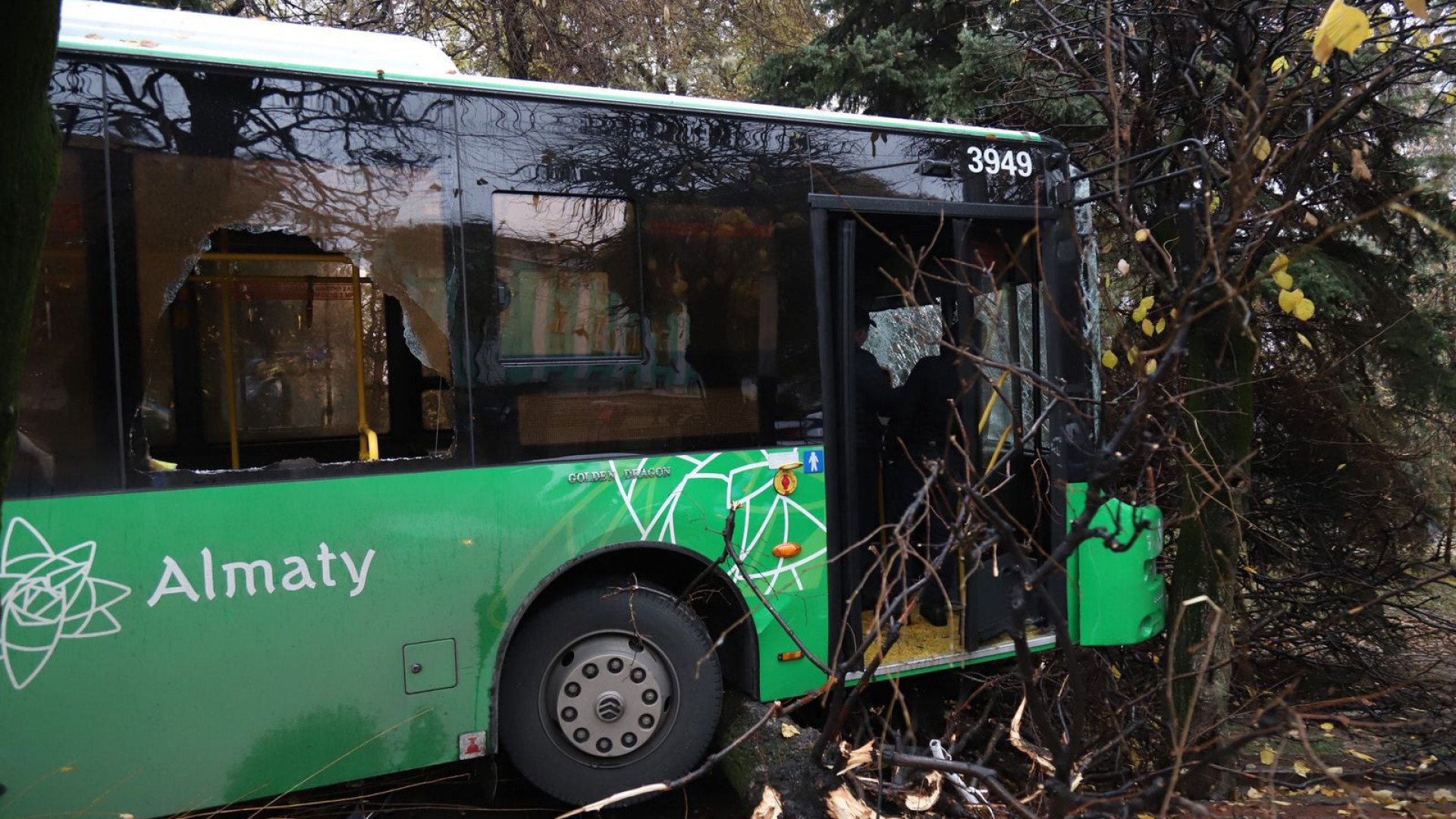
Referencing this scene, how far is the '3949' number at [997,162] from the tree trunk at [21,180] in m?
4.00

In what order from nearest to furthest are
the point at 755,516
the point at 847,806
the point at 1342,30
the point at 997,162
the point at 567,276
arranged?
1. the point at 1342,30
2. the point at 847,806
3. the point at 567,276
4. the point at 755,516
5. the point at 997,162

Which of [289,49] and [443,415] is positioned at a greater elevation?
[289,49]

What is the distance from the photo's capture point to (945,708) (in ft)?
17.5

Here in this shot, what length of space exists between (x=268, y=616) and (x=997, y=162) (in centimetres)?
399

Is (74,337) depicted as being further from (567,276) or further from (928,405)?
(928,405)

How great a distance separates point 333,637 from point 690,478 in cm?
154

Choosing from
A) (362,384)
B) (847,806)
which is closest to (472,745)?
(847,806)

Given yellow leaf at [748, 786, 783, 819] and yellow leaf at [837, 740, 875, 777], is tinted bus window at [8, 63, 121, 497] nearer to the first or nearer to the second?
yellow leaf at [748, 786, 783, 819]

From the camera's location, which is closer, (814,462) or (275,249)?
(814,462)

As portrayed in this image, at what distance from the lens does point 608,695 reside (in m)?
4.19

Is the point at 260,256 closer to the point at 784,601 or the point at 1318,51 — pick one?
the point at 784,601

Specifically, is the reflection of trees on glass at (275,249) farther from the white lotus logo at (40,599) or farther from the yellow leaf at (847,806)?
the yellow leaf at (847,806)

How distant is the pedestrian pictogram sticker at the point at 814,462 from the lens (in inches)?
176

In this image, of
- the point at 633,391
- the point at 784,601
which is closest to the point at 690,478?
the point at 633,391
